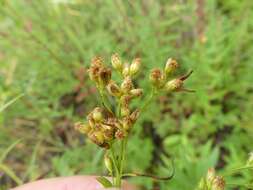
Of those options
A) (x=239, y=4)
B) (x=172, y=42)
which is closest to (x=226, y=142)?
(x=172, y=42)

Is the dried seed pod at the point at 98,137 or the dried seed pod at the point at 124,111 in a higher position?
the dried seed pod at the point at 124,111

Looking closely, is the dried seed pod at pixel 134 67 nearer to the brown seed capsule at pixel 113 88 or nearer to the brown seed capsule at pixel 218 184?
the brown seed capsule at pixel 113 88

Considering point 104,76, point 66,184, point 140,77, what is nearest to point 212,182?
point 104,76

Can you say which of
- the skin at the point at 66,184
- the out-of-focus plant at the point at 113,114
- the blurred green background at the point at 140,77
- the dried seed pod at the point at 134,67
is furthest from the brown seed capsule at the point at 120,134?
the blurred green background at the point at 140,77

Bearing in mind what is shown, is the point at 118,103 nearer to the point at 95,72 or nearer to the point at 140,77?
the point at 95,72

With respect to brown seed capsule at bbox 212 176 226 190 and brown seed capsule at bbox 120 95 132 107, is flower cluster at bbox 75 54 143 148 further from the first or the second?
brown seed capsule at bbox 212 176 226 190

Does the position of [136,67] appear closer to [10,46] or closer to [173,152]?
[173,152]
